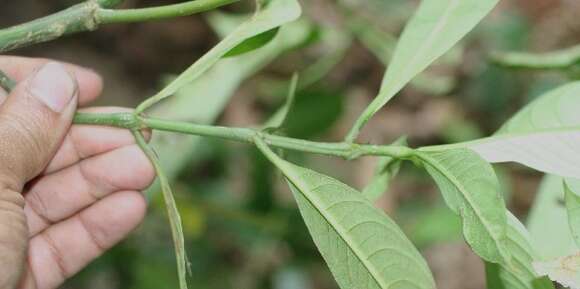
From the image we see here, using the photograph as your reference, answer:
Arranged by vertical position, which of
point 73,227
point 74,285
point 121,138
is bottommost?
point 74,285

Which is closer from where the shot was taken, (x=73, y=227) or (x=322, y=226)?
(x=322, y=226)

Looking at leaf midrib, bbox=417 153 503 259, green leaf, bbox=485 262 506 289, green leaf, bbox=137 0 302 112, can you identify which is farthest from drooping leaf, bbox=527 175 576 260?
green leaf, bbox=137 0 302 112

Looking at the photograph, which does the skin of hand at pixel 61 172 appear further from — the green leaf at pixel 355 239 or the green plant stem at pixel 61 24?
the green leaf at pixel 355 239

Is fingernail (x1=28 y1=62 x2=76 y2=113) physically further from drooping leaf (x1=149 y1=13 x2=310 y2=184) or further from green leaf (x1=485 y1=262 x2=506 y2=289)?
green leaf (x1=485 y1=262 x2=506 y2=289)

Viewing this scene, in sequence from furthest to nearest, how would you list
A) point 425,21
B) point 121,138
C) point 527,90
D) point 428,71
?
point 428,71, point 527,90, point 121,138, point 425,21

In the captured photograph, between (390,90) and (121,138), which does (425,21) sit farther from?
(121,138)

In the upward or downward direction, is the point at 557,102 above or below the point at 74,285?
above

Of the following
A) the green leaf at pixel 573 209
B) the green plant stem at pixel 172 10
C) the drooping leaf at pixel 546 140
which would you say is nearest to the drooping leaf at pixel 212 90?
the green plant stem at pixel 172 10

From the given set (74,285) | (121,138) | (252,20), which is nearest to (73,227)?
(121,138)
